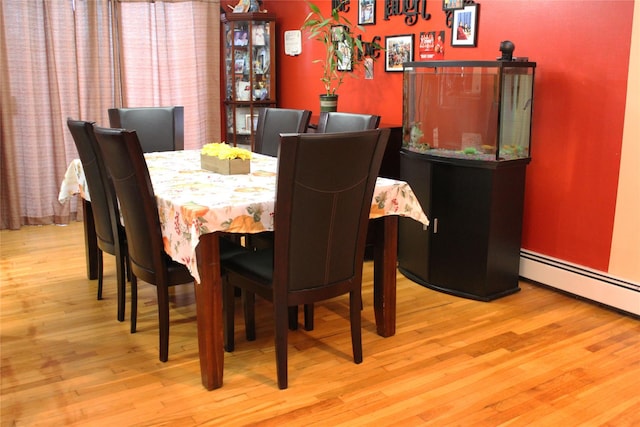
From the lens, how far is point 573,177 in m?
3.49

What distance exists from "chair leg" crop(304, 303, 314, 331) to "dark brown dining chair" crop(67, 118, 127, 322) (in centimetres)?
89

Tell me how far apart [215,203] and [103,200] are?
1032mm

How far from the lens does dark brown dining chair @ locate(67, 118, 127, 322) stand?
306 centimetres

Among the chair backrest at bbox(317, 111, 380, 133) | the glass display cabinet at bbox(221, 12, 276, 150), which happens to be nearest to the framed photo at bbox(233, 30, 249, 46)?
the glass display cabinet at bbox(221, 12, 276, 150)

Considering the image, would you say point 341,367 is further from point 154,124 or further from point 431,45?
point 431,45

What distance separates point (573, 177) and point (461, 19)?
4.05 ft

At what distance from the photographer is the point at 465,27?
3979 mm

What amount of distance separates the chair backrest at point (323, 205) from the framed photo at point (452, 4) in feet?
6.26

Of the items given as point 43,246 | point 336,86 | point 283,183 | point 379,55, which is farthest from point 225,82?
point 283,183

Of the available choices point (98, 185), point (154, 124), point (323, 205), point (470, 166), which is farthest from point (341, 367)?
point (154, 124)

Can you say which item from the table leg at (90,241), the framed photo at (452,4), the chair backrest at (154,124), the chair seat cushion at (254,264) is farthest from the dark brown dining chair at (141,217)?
the framed photo at (452,4)

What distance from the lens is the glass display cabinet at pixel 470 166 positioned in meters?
3.34

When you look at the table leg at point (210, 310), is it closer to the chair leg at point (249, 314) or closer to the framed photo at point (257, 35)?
the chair leg at point (249, 314)

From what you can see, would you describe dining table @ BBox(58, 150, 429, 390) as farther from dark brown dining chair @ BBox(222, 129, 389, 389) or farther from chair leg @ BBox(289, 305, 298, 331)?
chair leg @ BBox(289, 305, 298, 331)
